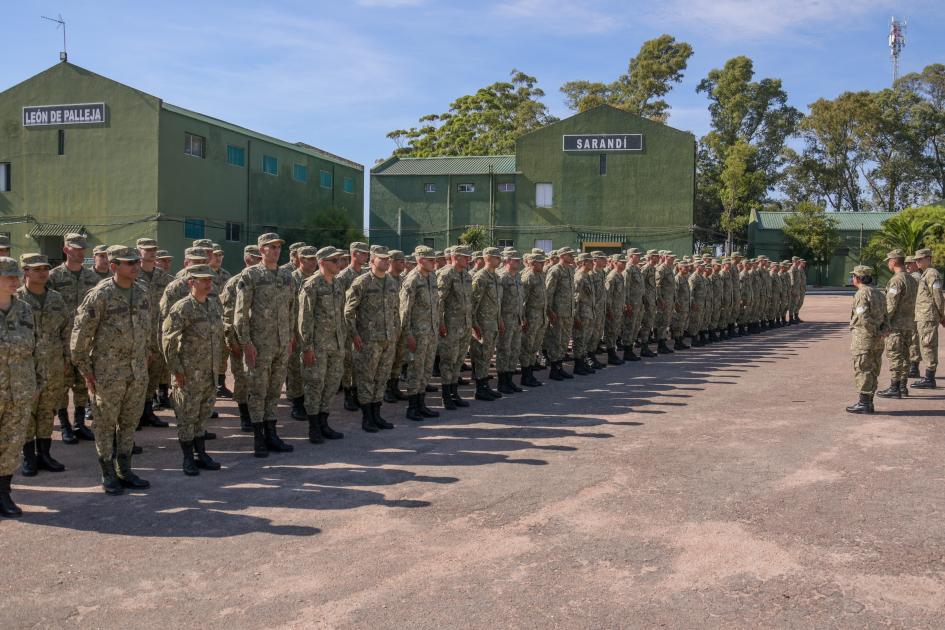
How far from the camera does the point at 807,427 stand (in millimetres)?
8539

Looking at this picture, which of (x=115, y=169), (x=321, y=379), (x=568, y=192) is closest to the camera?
(x=321, y=379)

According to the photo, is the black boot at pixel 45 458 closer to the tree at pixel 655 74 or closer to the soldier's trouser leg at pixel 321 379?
the soldier's trouser leg at pixel 321 379

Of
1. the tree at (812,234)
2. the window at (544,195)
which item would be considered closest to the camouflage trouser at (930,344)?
the window at (544,195)

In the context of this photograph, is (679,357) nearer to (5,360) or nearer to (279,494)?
(279,494)

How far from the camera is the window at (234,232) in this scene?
31.0m

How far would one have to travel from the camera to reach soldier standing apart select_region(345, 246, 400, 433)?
8453mm

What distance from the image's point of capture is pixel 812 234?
4588 cm

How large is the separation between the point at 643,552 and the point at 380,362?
440cm

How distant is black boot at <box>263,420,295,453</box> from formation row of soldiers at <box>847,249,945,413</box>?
21.2 ft

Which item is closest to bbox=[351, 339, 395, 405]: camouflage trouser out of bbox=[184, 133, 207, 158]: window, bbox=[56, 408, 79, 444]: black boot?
bbox=[56, 408, 79, 444]: black boot

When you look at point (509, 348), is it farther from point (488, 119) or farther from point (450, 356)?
point (488, 119)

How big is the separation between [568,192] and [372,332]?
30.3m

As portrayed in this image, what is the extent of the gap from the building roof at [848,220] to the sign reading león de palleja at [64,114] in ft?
120

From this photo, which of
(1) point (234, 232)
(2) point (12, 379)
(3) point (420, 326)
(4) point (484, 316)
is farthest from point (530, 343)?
(1) point (234, 232)
